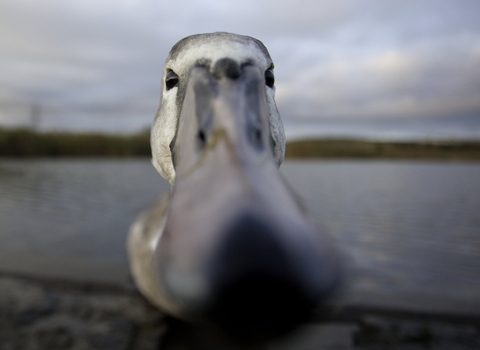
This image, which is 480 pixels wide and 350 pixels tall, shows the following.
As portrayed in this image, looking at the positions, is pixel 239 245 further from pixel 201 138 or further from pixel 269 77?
pixel 269 77

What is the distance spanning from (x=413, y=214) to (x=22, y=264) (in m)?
13.7

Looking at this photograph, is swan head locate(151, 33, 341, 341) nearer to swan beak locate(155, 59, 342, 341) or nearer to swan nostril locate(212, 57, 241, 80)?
swan beak locate(155, 59, 342, 341)

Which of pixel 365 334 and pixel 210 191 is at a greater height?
pixel 210 191

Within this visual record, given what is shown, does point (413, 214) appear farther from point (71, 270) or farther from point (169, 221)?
point (169, 221)

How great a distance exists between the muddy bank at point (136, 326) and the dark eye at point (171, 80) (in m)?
3.21

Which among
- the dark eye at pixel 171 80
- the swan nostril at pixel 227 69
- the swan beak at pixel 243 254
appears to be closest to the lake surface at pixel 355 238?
the swan beak at pixel 243 254

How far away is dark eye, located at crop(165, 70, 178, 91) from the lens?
232cm

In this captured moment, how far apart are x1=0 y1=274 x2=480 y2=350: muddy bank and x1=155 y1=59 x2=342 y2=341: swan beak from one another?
3.88 meters

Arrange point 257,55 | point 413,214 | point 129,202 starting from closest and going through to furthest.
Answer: point 257,55
point 413,214
point 129,202

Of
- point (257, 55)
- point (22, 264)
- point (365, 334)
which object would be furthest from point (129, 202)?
point (257, 55)

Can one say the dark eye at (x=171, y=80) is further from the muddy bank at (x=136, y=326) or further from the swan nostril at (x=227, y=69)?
the muddy bank at (x=136, y=326)

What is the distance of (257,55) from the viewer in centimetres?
183

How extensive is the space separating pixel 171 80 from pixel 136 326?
3.97 meters

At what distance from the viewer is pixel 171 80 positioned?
234cm
